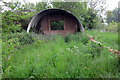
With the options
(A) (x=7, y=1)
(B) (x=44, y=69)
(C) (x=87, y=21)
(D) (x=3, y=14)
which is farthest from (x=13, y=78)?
(C) (x=87, y=21)

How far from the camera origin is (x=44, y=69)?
2.54 metres

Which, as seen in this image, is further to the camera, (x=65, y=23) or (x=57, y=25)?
(x=57, y=25)

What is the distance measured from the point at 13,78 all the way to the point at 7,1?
5.62ft

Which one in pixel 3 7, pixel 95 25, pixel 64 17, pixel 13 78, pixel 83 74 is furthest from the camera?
pixel 95 25

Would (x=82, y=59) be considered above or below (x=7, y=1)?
below

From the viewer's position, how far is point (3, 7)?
1915 mm

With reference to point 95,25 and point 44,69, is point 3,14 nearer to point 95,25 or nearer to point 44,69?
point 44,69

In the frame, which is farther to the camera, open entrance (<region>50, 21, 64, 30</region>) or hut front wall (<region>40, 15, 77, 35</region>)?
open entrance (<region>50, 21, 64, 30</region>)

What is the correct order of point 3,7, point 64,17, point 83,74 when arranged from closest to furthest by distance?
point 3,7
point 83,74
point 64,17

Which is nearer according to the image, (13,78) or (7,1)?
(7,1)

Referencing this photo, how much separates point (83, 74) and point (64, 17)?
8240 mm

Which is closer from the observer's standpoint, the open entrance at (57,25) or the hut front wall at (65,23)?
the hut front wall at (65,23)

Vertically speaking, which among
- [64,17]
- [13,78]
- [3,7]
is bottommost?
[13,78]

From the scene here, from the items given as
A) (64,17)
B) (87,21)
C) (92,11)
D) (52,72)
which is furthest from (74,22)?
(52,72)
